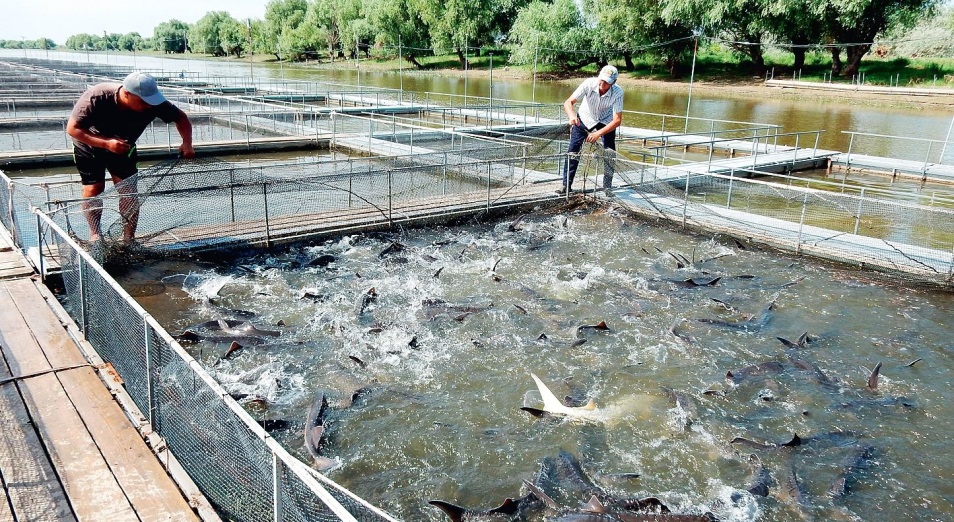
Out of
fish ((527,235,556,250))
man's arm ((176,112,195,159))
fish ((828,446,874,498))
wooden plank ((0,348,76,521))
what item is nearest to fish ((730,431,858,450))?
fish ((828,446,874,498))

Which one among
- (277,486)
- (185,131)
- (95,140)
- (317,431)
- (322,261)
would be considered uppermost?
(185,131)

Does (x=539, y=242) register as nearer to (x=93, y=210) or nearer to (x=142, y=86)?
(x=142, y=86)

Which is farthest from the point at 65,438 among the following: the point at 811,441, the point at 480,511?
the point at 811,441

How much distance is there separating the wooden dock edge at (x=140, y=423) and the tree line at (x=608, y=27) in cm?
2623

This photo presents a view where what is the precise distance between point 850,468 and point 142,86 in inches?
351

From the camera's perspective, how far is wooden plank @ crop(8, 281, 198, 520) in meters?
4.33

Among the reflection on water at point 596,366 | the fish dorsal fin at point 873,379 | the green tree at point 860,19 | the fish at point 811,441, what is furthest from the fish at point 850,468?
the green tree at point 860,19

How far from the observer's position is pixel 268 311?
9.41 meters

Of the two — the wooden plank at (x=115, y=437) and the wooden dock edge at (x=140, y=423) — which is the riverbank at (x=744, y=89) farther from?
the wooden plank at (x=115, y=437)

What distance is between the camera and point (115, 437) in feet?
16.5

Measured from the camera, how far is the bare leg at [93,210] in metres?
9.36

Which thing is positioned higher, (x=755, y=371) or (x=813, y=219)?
(x=813, y=219)

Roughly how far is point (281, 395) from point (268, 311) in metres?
2.35

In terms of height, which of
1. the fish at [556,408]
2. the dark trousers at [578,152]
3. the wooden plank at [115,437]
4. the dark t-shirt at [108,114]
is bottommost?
the fish at [556,408]
